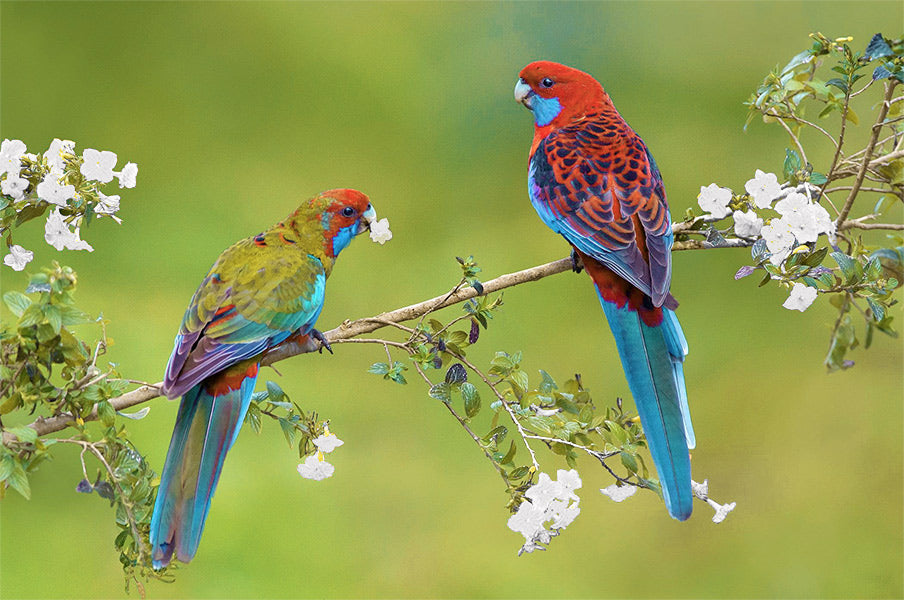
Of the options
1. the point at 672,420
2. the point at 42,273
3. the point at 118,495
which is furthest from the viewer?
the point at 672,420

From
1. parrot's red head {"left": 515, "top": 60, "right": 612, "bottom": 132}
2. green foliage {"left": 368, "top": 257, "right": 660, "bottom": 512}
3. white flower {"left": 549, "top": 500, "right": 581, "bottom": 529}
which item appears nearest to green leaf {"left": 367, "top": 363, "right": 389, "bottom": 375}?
green foliage {"left": 368, "top": 257, "right": 660, "bottom": 512}

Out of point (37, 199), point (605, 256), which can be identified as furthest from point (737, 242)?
point (37, 199)

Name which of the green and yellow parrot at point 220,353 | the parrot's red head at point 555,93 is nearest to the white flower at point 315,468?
the green and yellow parrot at point 220,353

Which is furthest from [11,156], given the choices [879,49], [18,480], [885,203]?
[885,203]

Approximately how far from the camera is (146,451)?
8.06 ft

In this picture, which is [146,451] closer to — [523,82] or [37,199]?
[37,199]

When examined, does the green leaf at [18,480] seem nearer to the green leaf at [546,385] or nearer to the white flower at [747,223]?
the green leaf at [546,385]

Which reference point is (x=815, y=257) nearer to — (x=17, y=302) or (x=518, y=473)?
(x=518, y=473)

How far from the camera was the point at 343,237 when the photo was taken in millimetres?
1571

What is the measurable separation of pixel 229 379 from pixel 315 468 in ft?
0.63

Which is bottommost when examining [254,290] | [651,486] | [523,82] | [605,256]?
[651,486]

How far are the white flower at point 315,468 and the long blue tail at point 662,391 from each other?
1.62 ft

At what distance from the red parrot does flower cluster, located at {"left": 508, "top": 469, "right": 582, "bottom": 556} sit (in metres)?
0.16

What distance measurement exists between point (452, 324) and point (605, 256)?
282 mm
